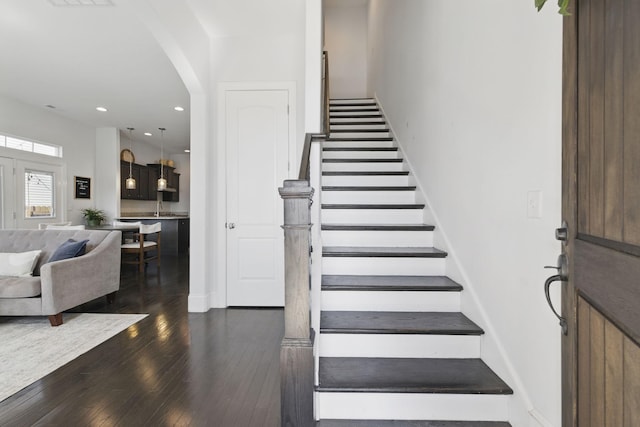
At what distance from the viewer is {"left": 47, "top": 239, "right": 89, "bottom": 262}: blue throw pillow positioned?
3338mm

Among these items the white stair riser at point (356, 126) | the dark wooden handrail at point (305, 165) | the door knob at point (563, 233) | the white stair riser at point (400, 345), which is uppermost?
the white stair riser at point (356, 126)

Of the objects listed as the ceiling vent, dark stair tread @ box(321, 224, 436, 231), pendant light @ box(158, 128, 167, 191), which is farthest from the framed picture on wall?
dark stair tread @ box(321, 224, 436, 231)

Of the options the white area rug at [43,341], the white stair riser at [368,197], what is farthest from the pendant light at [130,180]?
the white stair riser at [368,197]

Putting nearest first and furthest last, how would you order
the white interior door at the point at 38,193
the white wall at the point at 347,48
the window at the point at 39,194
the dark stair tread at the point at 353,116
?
1. the dark stair tread at the point at 353,116
2. the white interior door at the point at 38,193
3. the window at the point at 39,194
4. the white wall at the point at 347,48

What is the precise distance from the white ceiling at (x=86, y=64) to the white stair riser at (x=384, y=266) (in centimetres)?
313

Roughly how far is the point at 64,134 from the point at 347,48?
620 cm

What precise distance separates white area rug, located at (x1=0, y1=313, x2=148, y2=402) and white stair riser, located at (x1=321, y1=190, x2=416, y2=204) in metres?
2.37

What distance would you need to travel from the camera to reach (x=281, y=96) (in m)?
3.64

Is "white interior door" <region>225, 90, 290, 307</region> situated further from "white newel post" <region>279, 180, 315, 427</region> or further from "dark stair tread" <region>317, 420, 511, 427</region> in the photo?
"white newel post" <region>279, 180, 315, 427</region>

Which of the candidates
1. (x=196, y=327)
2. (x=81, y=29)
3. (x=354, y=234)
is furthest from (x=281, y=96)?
(x=196, y=327)

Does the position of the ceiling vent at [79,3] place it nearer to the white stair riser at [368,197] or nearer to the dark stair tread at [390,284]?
the white stair riser at [368,197]

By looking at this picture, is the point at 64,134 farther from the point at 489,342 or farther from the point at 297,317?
the point at 489,342

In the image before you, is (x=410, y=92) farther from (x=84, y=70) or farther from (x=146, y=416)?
(x=84, y=70)

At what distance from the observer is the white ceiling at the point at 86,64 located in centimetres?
313
